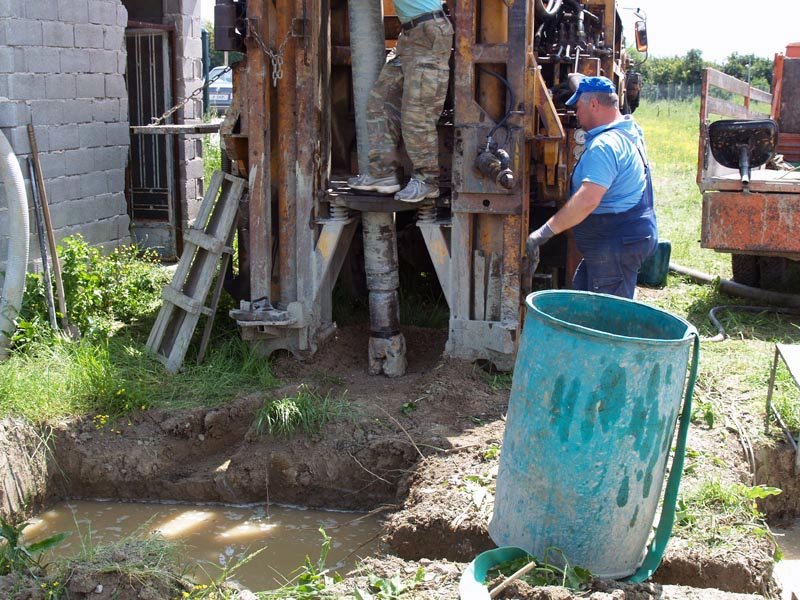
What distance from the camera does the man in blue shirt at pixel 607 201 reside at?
17.4 ft

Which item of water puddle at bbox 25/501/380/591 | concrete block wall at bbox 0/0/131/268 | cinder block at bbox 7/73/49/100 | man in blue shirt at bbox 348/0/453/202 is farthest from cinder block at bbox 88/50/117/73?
water puddle at bbox 25/501/380/591

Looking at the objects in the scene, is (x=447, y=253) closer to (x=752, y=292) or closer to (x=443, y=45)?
(x=443, y=45)

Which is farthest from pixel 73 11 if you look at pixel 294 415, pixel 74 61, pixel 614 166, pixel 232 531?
pixel 614 166

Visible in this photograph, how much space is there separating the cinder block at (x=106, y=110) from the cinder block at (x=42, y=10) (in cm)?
95

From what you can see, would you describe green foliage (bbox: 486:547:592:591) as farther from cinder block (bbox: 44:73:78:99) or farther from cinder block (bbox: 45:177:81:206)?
cinder block (bbox: 44:73:78:99)

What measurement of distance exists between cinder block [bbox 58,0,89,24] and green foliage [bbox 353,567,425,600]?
6.13 metres

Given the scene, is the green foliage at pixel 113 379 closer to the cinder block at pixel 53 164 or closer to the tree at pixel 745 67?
the cinder block at pixel 53 164

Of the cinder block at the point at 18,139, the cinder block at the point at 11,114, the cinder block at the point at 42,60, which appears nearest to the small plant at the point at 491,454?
the cinder block at the point at 18,139

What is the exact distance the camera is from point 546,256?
746 centimetres

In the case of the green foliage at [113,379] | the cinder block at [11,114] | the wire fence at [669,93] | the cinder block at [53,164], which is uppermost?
the wire fence at [669,93]

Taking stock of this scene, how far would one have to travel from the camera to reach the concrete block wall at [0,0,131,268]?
24.9 feet

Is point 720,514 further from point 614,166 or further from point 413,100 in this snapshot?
point 413,100

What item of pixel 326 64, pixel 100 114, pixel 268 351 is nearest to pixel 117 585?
pixel 268 351

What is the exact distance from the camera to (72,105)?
849 centimetres
